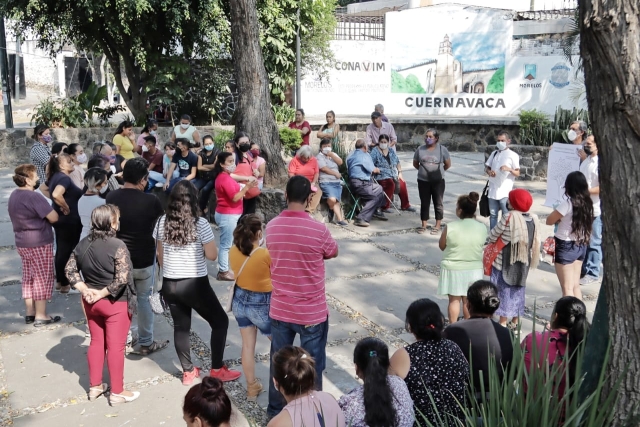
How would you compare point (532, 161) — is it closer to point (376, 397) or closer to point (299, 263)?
point (299, 263)

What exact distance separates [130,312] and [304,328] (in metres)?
1.48

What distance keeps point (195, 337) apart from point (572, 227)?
379cm

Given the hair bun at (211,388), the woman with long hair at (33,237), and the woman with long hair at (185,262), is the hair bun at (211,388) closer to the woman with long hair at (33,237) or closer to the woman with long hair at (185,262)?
the woman with long hair at (185,262)

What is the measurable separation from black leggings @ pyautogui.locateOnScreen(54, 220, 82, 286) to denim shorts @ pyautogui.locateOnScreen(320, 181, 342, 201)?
13.1 ft

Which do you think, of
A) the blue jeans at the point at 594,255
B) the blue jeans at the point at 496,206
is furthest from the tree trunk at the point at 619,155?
the blue jeans at the point at 496,206

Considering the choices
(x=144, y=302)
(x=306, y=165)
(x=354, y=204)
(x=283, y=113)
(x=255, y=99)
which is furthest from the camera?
(x=283, y=113)

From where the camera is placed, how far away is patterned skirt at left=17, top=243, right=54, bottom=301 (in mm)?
6484

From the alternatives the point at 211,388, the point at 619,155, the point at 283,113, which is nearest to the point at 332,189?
the point at 211,388

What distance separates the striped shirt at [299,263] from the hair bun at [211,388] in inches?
53.3

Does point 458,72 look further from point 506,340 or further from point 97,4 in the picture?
point 506,340

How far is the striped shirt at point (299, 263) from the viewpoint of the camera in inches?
175

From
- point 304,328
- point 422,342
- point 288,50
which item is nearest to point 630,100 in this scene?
point 422,342

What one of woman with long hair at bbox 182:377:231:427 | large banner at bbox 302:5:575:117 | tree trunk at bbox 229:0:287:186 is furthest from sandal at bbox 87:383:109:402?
large banner at bbox 302:5:575:117

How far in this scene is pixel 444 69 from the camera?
2189 cm
